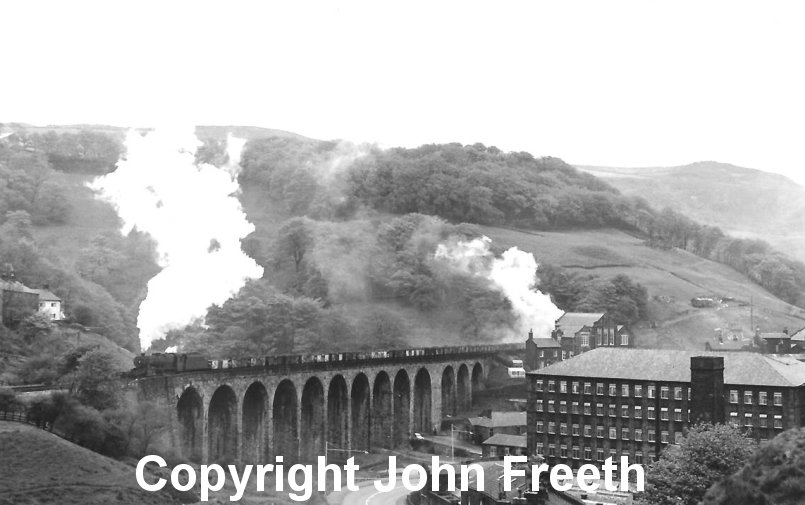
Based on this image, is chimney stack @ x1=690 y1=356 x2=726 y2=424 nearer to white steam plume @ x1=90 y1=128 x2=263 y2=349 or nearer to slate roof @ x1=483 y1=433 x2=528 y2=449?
slate roof @ x1=483 y1=433 x2=528 y2=449

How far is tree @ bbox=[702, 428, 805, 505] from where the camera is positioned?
79.3 ft

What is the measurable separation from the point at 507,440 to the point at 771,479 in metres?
46.7

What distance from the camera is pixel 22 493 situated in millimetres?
37312

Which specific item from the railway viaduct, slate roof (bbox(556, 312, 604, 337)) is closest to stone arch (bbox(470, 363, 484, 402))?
the railway viaduct

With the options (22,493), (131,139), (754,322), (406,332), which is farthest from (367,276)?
(22,493)

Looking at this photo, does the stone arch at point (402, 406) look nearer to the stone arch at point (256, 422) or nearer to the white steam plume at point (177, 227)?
the white steam plume at point (177, 227)

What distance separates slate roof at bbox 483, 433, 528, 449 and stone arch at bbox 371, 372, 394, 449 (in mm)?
11440

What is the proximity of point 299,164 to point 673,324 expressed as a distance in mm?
74593

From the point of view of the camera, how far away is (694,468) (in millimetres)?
43531

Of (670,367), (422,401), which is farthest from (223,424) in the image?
(670,367)

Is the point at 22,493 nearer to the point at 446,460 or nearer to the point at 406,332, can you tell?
the point at 446,460

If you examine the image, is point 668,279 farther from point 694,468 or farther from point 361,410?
point 694,468

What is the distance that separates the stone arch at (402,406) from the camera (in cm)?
8238

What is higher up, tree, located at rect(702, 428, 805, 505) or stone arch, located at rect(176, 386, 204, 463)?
tree, located at rect(702, 428, 805, 505)
